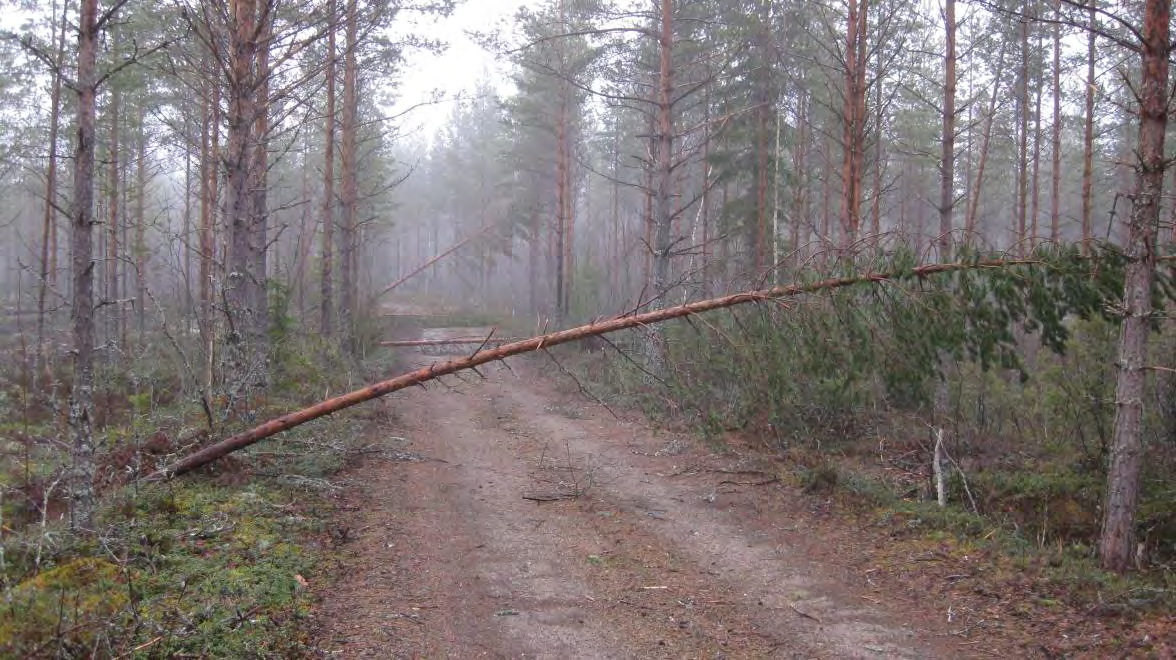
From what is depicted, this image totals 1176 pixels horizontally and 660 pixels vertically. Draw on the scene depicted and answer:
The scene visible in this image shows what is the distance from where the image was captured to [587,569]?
5672 mm

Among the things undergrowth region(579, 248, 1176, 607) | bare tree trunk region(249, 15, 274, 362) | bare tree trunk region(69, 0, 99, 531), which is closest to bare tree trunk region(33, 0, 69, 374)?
bare tree trunk region(69, 0, 99, 531)

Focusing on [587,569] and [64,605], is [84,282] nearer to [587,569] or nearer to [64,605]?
[64,605]

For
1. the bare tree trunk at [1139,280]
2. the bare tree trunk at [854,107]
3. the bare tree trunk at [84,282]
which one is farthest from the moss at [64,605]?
the bare tree trunk at [854,107]

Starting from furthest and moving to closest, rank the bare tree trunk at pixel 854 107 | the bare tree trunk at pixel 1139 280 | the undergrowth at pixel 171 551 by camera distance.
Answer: the bare tree trunk at pixel 854 107
the bare tree trunk at pixel 1139 280
the undergrowth at pixel 171 551

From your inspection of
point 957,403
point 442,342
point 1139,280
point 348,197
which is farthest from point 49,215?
point 1139,280

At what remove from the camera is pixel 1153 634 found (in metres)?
4.38

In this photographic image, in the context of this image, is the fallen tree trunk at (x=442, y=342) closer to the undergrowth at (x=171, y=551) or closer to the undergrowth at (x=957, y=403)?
the undergrowth at (x=957, y=403)

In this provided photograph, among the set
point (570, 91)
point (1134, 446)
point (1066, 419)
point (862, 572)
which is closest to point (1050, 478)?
point (1066, 419)

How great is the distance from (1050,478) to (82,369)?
28.8 feet

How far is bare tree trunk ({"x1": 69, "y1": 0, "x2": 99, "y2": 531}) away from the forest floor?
5.87ft

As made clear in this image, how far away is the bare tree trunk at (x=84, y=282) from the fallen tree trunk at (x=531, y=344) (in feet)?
2.04

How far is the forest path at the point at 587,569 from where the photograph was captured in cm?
446

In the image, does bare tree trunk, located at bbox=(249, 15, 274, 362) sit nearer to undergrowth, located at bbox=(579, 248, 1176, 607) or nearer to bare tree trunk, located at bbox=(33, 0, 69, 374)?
bare tree trunk, located at bbox=(33, 0, 69, 374)

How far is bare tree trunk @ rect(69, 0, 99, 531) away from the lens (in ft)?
15.7
